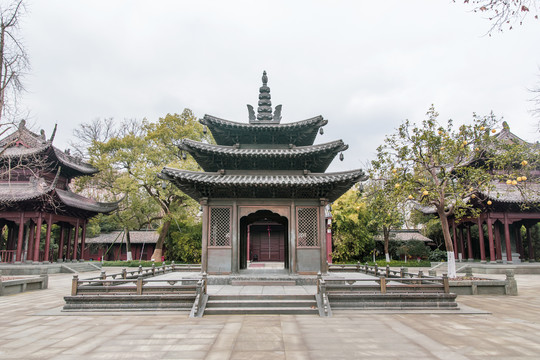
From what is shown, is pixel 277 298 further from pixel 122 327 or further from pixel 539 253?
pixel 539 253

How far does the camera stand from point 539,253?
99.9 ft

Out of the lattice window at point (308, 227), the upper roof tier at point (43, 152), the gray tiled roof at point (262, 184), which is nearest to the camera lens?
the gray tiled roof at point (262, 184)

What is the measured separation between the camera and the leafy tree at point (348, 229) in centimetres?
3008

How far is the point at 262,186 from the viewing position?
13.0 metres

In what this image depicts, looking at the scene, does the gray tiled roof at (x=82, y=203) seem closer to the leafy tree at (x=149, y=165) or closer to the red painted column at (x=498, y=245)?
the leafy tree at (x=149, y=165)

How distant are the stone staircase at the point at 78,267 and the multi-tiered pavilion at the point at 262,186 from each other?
17.3 meters

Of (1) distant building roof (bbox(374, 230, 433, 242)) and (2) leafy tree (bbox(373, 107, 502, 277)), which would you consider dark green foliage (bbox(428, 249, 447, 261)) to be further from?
(2) leafy tree (bbox(373, 107, 502, 277))

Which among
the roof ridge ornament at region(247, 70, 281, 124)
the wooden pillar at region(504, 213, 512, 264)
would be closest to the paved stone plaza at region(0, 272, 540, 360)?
the roof ridge ornament at region(247, 70, 281, 124)

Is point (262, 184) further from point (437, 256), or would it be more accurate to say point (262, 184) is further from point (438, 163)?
point (437, 256)

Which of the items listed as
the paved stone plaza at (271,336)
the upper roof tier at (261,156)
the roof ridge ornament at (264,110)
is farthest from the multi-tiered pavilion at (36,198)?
the paved stone plaza at (271,336)

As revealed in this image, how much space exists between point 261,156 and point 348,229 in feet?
63.0

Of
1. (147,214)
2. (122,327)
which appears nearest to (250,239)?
(147,214)

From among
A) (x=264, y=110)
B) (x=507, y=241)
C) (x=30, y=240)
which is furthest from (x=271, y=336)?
(x=30, y=240)

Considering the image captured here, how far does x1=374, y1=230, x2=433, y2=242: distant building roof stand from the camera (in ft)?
113
